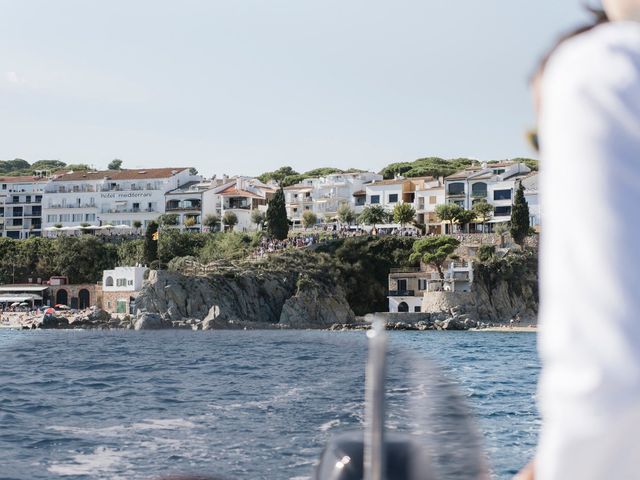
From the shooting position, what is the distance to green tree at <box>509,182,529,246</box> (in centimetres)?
6969

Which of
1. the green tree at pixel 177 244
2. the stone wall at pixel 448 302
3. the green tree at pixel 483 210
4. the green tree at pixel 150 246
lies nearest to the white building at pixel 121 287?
the green tree at pixel 150 246

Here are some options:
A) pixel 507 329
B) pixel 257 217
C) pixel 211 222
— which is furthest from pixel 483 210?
pixel 211 222

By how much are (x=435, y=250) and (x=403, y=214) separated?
9.68 m

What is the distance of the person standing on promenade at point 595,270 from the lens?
0.61m

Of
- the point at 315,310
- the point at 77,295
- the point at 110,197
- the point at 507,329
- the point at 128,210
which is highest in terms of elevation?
the point at 110,197

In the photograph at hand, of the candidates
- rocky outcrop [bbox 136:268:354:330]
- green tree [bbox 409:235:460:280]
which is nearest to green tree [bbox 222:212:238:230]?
rocky outcrop [bbox 136:268:354:330]

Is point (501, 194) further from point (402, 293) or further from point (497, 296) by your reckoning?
point (402, 293)

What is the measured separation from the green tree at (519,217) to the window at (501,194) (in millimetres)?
8374

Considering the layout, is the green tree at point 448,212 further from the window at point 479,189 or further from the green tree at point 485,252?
the green tree at point 485,252

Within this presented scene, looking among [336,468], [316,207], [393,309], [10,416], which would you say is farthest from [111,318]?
[336,468]

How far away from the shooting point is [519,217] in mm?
70812

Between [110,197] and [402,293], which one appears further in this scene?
[110,197]

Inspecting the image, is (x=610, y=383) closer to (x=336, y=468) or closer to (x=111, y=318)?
(x=336, y=468)

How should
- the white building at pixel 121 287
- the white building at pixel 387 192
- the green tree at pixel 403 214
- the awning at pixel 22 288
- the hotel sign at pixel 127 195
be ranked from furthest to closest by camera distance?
the hotel sign at pixel 127 195 < the white building at pixel 387 192 < the awning at pixel 22 288 < the green tree at pixel 403 214 < the white building at pixel 121 287
